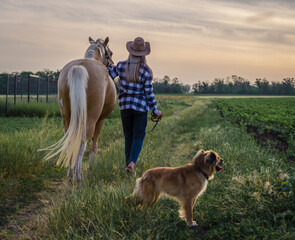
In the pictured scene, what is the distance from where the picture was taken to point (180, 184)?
351 cm

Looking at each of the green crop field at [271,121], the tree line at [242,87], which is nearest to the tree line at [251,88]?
the tree line at [242,87]

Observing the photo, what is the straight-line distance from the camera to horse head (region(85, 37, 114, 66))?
592 centimetres

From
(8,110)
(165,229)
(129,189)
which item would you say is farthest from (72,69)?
(8,110)

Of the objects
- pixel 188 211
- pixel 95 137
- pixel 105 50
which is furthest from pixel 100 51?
pixel 188 211

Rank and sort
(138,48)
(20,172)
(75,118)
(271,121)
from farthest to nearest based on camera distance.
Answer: (271,121), (20,172), (138,48), (75,118)

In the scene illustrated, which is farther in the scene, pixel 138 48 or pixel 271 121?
pixel 271 121

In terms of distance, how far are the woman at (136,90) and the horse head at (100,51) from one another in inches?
41.9

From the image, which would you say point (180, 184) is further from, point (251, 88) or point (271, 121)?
point (251, 88)

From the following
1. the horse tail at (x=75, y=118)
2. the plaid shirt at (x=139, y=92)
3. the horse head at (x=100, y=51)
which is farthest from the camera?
the horse head at (x=100, y=51)

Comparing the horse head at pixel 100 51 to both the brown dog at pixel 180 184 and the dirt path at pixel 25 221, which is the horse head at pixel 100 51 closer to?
the dirt path at pixel 25 221

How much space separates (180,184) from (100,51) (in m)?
3.66

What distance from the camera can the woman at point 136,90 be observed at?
483 cm

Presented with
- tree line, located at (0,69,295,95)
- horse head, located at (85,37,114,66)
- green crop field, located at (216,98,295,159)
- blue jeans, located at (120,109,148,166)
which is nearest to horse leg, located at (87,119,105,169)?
blue jeans, located at (120,109,148,166)

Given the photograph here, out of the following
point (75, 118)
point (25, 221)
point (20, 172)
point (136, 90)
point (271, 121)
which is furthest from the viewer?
point (271, 121)
